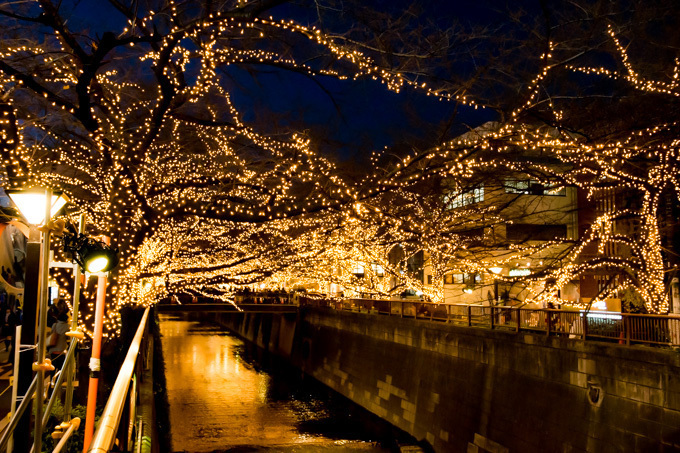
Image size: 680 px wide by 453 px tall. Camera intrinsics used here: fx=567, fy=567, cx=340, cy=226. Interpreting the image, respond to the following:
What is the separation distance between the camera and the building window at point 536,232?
31.8 metres

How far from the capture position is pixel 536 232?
105 feet

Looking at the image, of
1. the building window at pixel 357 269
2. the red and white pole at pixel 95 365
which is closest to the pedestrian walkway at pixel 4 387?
the red and white pole at pixel 95 365

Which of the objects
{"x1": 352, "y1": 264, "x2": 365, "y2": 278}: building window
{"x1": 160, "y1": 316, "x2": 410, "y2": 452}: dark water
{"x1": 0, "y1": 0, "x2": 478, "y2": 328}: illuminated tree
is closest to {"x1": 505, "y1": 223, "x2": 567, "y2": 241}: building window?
{"x1": 352, "y1": 264, "x2": 365, "y2": 278}: building window

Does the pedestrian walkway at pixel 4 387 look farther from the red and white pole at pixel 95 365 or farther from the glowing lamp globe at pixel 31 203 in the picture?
the glowing lamp globe at pixel 31 203

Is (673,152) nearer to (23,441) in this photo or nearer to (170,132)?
(170,132)

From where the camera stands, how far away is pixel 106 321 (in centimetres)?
964

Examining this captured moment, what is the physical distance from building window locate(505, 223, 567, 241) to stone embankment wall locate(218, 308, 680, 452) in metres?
11.3

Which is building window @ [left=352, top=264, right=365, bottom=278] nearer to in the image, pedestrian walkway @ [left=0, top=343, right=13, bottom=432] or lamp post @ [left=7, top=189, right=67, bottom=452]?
pedestrian walkway @ [left=0, top=343, right=13, bottom=432]

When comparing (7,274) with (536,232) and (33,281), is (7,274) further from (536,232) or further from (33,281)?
(536,232)

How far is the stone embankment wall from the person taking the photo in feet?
35.0

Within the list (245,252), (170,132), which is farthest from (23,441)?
(245,252)

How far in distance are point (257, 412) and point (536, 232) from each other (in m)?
18.3

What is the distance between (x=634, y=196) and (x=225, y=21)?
16309mm

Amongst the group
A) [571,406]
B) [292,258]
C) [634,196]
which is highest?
[634,196]
